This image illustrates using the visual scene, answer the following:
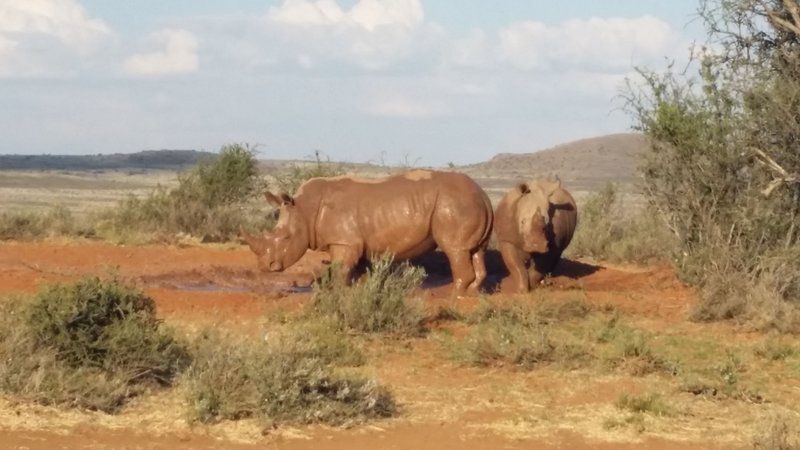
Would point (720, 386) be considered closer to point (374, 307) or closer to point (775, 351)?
point (775, 351)

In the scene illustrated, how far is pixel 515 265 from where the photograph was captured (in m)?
16.2

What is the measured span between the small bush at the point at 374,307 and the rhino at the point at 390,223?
179 centimetres

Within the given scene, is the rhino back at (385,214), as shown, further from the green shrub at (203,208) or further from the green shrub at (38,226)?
the green shrub at (38,226)

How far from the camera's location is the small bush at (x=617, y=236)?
20.4 metres

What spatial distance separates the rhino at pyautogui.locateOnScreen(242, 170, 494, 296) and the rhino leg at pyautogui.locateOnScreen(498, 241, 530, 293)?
53 centimetres

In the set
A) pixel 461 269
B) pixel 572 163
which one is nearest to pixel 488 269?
pixel 461 269

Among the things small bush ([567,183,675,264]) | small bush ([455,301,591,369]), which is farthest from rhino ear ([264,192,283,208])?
small bush ([567,183,675,264])

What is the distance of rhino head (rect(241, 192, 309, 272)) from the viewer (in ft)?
51.1

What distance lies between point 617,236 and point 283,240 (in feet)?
31.5

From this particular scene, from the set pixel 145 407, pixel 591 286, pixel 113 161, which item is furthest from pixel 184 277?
pixel 113 161

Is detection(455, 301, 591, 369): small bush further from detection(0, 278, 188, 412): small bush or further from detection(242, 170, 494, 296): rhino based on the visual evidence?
detection(0, 278, 188, 412): small bush

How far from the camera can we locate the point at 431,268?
1823cm

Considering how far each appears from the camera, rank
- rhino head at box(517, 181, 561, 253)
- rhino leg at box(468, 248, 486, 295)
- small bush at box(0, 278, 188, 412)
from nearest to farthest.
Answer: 1. small bush at box(0, 278, 188, 412)
2. rhino leg at box(468, 248, 486, 295)
3. rhino head at box(517, 181, 561, 253)

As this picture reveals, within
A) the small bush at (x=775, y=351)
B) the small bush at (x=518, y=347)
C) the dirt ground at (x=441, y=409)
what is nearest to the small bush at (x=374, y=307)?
the dirt ground at (x=441, y=409)
